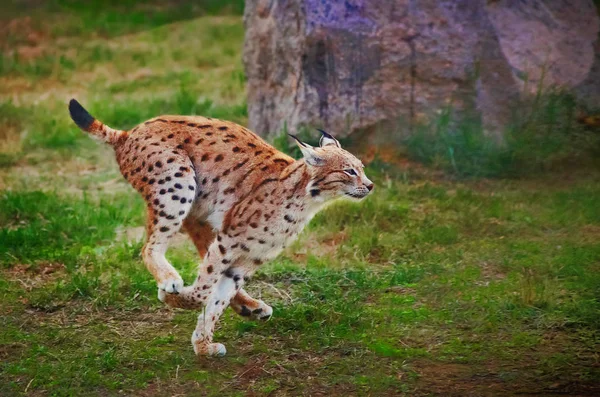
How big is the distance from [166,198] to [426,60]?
3.73 meters

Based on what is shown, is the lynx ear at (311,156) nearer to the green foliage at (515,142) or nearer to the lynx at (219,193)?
the lynx at (219,193)

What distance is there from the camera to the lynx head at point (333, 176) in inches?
235

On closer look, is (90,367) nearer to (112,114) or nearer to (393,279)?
(393,279)

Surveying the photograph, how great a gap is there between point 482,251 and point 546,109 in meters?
2.15

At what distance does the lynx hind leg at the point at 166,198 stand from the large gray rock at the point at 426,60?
3.23 m

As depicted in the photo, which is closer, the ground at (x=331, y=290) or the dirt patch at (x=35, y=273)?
the ground at (x=331, y=290)

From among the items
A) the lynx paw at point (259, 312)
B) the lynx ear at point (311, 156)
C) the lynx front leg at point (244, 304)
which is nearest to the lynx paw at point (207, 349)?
the lynx front leg at point (244, 304)

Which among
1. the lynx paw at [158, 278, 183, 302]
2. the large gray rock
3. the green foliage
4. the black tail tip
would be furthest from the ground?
the black tail tip

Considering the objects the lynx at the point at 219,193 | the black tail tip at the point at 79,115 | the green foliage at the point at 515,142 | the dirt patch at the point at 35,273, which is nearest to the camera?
the lynx at the point at 219,193

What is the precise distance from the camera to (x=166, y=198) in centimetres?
620

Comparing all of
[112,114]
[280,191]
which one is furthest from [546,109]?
[112,114]

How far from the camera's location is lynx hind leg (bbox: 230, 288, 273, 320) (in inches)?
246

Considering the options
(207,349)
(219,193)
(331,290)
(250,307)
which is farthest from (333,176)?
(207,349)

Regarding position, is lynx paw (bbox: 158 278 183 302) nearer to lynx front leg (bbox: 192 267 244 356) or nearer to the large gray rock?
lynx front leg (bbox: 192 267 244 356)
